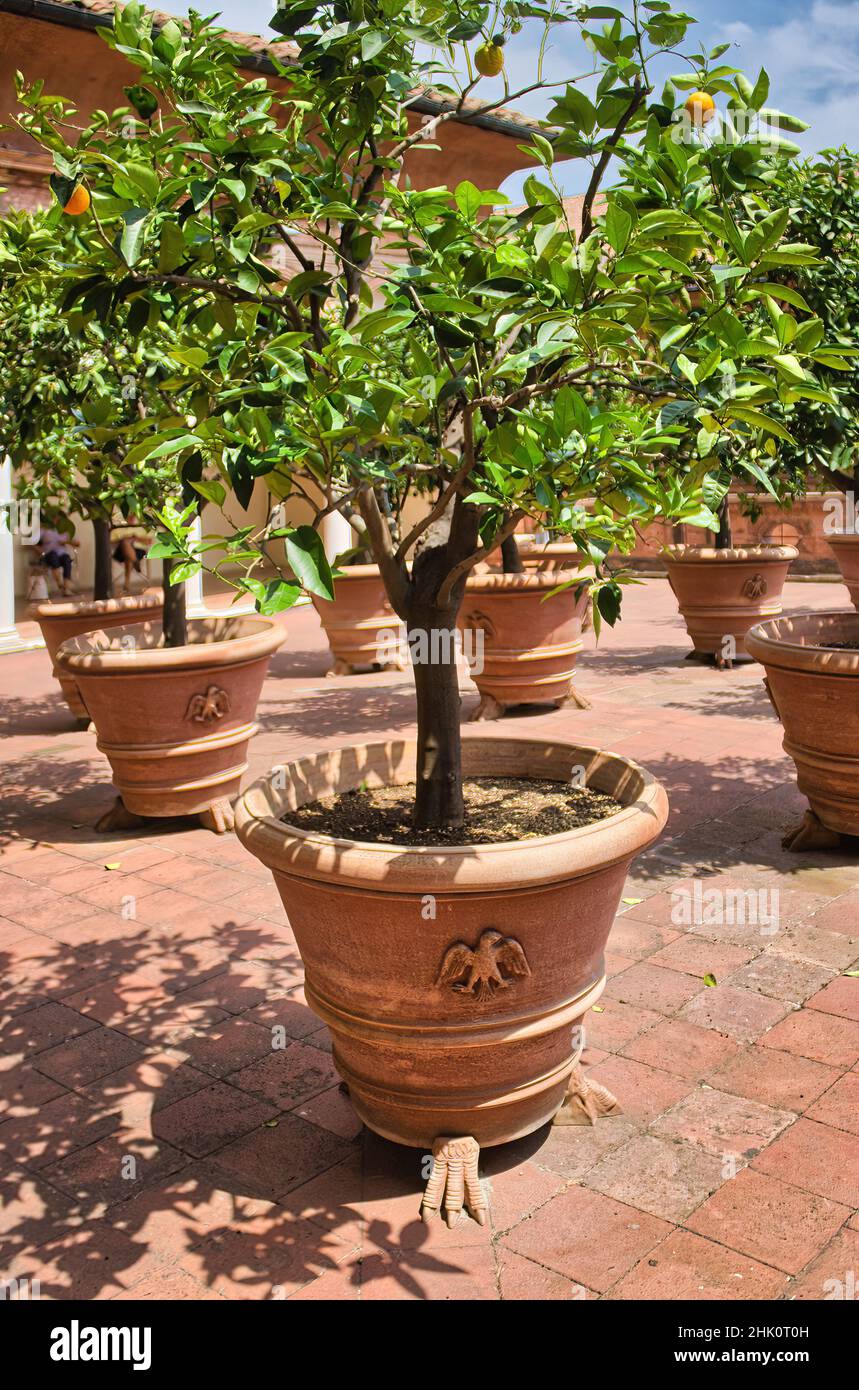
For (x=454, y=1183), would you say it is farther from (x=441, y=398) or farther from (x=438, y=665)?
(x=441, y=398)

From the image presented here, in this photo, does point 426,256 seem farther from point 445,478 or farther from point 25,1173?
point 25,1173

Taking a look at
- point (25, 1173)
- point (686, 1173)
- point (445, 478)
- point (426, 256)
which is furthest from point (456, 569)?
point (25, 1173)

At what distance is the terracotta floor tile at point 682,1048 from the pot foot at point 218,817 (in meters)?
2.73

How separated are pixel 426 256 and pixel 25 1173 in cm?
233

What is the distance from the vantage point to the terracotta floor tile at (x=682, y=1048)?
322 centimetres

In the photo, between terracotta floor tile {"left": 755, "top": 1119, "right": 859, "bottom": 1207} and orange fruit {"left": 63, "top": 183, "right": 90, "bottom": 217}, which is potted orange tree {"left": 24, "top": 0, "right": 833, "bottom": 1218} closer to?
orange fruit {"left": 63, "top": 183, "right": 90, "bottom": 217}

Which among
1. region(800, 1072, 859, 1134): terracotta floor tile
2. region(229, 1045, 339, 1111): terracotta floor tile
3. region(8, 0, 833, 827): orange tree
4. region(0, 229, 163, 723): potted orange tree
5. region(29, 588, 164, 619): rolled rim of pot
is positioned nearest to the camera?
region(8, 0, 833, 827): orange tree

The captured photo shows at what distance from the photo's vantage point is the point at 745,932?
4.11 m

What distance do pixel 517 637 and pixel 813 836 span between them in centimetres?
313

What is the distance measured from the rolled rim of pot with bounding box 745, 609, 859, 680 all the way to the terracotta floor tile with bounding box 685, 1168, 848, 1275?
2319 mm

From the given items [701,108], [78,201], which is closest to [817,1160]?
[701,108]

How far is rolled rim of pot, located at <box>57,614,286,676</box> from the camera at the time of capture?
206 inches

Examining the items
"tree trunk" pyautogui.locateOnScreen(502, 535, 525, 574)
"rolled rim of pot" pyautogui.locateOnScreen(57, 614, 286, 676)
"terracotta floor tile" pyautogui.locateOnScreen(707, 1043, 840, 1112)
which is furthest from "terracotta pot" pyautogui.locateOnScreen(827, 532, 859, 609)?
"terracotta floor tile" pyautogui.locateOnScreen(707, 1043, 840, 1112)

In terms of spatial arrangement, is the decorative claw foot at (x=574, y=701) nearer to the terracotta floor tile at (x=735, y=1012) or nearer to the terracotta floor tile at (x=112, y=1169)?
the terracotta floor tile at (x=735, y=1012)
